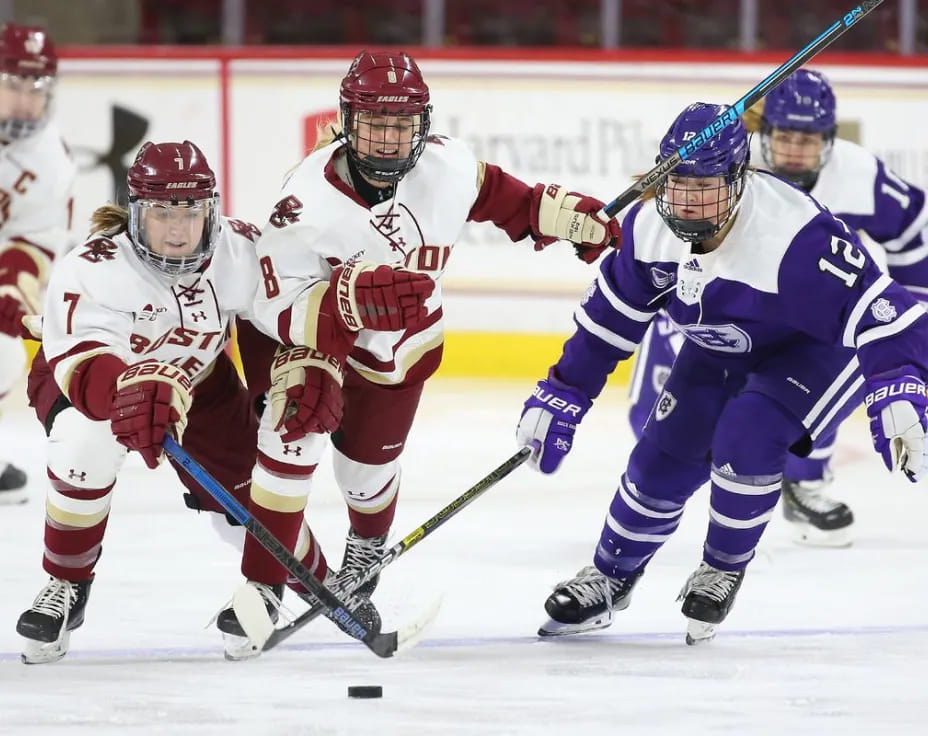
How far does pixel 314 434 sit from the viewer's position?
269cm

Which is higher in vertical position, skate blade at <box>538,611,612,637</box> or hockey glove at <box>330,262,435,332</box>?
hockey glove at <box>330,262,435,332</box>

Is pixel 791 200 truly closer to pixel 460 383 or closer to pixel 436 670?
pixel 436 670

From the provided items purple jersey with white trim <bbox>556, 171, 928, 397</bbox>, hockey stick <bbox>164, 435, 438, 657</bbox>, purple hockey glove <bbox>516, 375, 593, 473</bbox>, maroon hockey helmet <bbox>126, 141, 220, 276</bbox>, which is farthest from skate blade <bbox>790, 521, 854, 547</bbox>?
maroon hockey helmet <bbox>126, 141, 220, 276</bbox>

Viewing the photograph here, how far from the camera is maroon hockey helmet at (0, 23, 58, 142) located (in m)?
4.21

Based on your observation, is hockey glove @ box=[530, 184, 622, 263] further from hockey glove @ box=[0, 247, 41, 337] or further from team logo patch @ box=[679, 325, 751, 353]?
hockey glove @ box=[0, 247, 41, 337]

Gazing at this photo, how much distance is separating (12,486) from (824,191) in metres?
2.14

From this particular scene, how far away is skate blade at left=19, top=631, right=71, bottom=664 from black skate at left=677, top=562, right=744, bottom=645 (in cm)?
107

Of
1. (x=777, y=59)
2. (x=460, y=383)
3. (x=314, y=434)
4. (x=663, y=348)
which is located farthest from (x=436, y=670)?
(x=777, y=59)

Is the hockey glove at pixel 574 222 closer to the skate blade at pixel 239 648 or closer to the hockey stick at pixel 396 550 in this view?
the hockey stick at pixel 396 550

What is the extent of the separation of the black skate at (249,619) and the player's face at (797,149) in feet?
5.70

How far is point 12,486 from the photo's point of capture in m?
4.05

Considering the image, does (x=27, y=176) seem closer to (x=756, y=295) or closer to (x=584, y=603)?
(x=584, y=603)

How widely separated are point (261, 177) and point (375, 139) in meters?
2.87

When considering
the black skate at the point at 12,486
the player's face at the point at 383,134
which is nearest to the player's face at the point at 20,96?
the black skate at the point at 12,486
